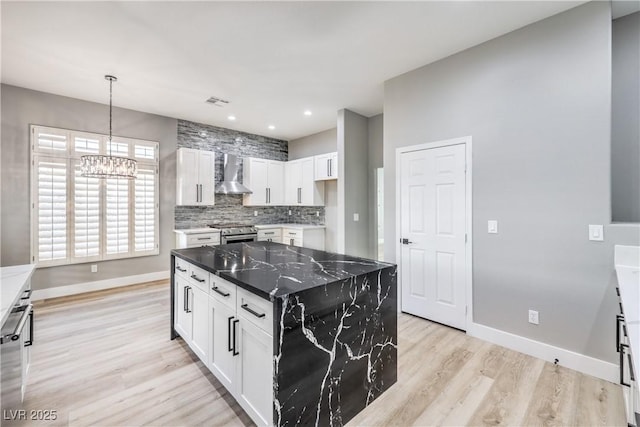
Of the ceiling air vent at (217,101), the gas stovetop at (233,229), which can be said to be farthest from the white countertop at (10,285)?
the gas stovetop at (233,229)

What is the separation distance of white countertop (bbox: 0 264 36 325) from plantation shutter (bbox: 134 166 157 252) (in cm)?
284

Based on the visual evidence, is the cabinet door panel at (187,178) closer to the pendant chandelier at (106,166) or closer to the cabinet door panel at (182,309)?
the pendant chandelier at (106,166)

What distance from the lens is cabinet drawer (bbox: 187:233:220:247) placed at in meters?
4.74

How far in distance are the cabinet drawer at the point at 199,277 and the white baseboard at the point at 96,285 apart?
3153 mm

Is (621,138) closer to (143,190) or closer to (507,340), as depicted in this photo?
(507,340)

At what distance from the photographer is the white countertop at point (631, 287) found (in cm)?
96

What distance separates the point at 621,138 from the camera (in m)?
2.46

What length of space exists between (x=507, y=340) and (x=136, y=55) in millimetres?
4729

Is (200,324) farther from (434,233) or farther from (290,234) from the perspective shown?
(290,234)

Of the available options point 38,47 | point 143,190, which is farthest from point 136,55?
point 143,190

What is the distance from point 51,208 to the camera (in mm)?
3965

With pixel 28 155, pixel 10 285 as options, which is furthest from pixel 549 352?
pixel 28 155

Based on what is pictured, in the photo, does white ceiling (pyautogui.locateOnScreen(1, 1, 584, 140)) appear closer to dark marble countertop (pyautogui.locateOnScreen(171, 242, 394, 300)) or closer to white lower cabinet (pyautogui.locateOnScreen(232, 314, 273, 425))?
dark marble countertop (pyautogui.locateOnScreen(171, 242, 394, 300))

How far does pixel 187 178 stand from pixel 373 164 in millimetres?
3384
